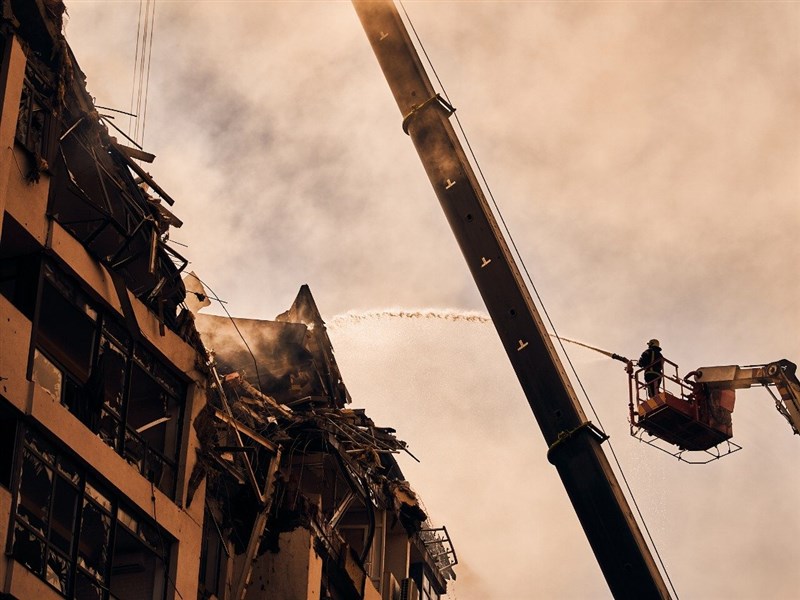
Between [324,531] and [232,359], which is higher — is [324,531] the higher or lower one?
the lower one

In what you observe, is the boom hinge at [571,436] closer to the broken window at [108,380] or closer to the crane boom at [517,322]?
the crane boom at [517,322]

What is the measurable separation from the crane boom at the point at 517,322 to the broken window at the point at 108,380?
9.08 metres

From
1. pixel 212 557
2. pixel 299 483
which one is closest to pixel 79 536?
pixel 212 557

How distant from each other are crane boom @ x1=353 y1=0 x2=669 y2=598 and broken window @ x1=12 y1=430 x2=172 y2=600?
34.7 ft

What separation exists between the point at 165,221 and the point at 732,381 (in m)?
14.2

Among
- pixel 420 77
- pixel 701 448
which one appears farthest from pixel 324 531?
pixel 420 77

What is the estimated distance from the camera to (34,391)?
26.6 metres

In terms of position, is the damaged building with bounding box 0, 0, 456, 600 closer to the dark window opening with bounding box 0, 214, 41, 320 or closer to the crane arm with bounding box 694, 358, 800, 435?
the dark window opening with bounding box 0, 214, 41, 320

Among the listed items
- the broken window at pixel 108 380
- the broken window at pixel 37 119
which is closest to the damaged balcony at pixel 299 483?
the broken window at pixel 108 380

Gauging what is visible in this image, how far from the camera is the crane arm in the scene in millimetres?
35562

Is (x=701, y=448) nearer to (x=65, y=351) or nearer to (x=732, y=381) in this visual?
(x=732, y=381)

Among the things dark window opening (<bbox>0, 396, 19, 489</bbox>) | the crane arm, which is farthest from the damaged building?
the crane arm

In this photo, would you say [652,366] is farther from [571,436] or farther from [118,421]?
[118,421]

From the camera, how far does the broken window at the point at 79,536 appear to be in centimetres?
2620
